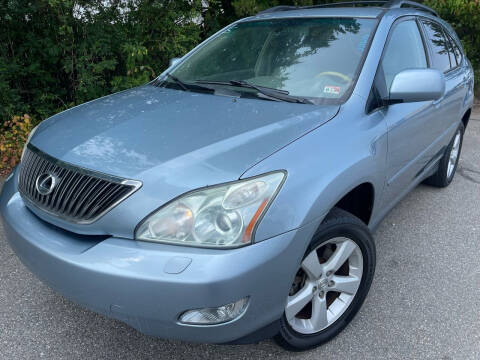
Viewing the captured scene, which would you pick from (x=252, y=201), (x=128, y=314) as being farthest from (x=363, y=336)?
(x=128, y=314)

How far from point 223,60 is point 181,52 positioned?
7.93 ft

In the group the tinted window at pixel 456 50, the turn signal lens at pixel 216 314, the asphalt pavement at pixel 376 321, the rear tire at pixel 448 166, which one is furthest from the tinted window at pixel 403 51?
the turn signal lens at pixel 216 314

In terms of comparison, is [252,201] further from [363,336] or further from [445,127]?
[445,127]

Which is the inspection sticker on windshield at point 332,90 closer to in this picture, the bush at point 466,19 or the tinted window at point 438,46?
the tinted window at point 438,46

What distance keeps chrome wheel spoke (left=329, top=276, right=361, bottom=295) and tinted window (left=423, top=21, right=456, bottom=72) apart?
191 cm

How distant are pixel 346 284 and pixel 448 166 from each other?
7.81 feet

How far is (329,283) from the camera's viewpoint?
2.05m

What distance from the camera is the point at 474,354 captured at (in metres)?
2.06

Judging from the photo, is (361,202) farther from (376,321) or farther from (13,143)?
(13,143)

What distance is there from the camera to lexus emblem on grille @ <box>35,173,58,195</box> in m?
1.83

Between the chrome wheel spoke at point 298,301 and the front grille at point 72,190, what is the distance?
84 cm

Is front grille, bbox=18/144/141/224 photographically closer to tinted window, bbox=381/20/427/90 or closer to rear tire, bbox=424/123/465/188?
tinted window, bbox=381/20/427/90

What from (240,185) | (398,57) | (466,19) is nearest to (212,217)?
(240,185)

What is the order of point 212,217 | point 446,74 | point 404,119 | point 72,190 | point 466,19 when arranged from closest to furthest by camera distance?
point 212,217, point 72,190, point 404,119, point 446,74, point 466,19
